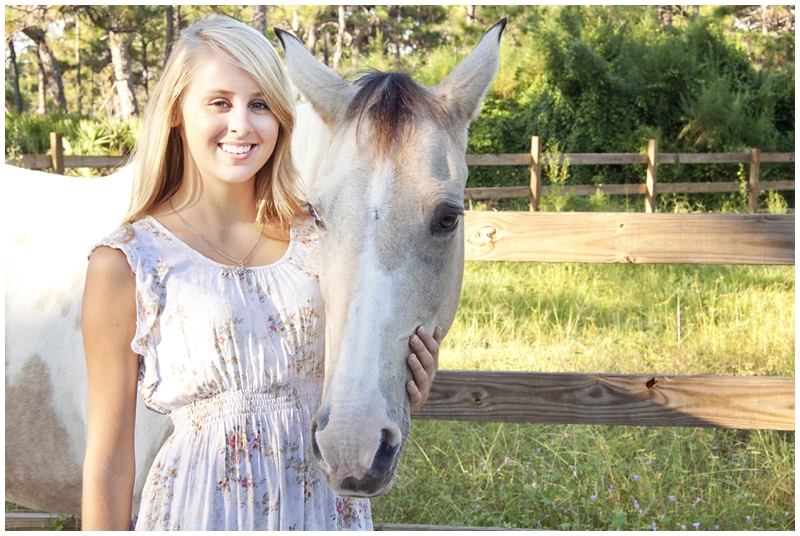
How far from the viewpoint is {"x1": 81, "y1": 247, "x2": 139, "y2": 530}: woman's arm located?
1.50 meters

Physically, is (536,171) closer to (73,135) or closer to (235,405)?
(73,135)

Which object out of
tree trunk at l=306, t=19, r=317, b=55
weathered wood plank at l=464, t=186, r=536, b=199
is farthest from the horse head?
tree trunk at l=306, t=19, r=317, b=55

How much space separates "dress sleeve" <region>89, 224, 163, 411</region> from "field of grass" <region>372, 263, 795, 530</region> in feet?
6.41

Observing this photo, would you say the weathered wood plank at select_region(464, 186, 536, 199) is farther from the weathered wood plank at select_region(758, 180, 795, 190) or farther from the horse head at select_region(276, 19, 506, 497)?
the horse head at select_region(276, 19, 506, 497)

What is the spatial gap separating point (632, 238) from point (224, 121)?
1.99 meters

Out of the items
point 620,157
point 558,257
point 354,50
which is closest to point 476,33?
point 354,50

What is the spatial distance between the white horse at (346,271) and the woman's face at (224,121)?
19 centimetres

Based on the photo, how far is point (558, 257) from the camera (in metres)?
2.98

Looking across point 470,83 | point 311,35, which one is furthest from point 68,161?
point 311,35

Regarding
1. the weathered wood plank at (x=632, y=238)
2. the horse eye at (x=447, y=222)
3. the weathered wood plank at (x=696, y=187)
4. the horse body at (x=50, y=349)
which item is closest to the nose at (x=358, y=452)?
the horse eye at (x=447, y=222)

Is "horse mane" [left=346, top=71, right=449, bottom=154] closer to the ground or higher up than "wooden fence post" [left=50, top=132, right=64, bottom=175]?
higher up

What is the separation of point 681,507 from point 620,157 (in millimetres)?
11236

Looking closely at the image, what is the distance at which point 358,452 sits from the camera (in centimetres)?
130

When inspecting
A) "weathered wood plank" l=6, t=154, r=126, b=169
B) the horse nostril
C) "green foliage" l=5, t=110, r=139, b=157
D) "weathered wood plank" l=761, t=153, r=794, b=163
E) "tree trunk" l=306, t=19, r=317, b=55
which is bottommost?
"weathered wood plank" l=761, t=153, r=794, b=163
